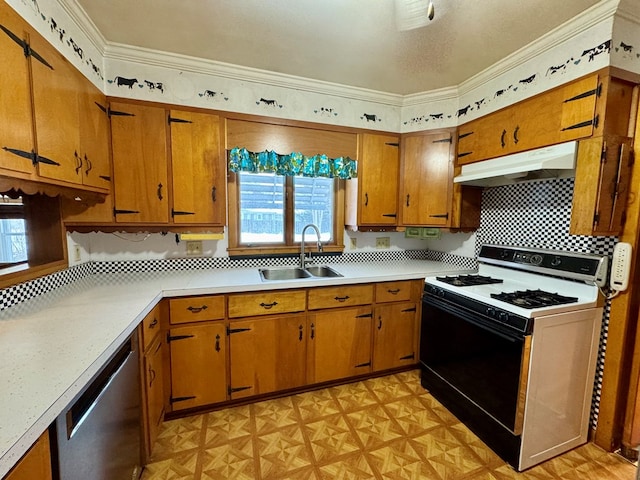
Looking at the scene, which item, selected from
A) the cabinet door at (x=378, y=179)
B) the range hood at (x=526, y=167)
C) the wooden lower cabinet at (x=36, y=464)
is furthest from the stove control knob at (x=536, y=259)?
the wooden lower cabinet at (x=36, y=464)

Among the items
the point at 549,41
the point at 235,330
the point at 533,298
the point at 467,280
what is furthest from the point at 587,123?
the point at 235,330

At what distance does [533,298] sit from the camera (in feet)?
5.38

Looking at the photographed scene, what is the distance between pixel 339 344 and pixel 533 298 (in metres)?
1.30

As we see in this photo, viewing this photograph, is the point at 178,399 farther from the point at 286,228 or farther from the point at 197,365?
the point at 286,228

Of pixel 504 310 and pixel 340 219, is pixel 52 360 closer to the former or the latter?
pixel 504 310

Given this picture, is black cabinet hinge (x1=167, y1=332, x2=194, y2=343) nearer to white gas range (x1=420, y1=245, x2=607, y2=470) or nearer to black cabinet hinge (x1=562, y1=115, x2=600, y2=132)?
white gas range (x1=420, y1=245, x2=607, y2=470)

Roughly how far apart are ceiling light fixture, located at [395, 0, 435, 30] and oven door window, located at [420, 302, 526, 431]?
5.04ft

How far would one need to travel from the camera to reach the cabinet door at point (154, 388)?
150 centimetres

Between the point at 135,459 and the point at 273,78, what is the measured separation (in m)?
2.44

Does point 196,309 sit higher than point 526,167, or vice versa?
point 526,167

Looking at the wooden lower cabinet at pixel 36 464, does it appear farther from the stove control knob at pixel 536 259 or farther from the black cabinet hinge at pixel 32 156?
the stove control knob at pixel 536 259

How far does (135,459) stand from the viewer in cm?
133

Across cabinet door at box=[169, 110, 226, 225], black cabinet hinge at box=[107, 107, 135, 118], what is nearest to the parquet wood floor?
cabinet door at box=[169, 110, 226, 225]

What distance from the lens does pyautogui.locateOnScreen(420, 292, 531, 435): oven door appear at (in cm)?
149
